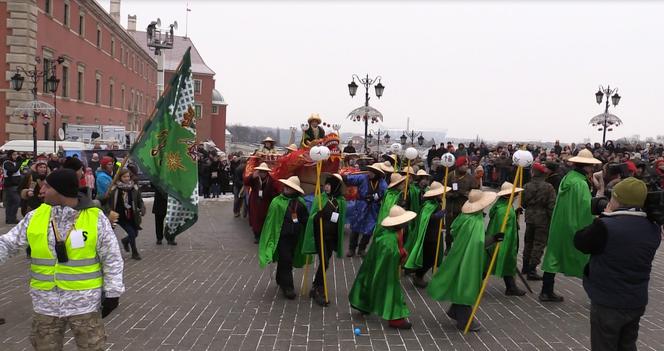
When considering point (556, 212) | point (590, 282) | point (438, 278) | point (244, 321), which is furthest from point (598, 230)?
point (244, 321)

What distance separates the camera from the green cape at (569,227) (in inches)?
280

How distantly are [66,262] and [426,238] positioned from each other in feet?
17.3

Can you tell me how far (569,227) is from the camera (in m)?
7.12

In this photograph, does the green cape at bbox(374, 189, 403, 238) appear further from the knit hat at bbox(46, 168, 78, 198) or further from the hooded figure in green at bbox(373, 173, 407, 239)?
the knit hat at bbox(46, 168, 78, 198)

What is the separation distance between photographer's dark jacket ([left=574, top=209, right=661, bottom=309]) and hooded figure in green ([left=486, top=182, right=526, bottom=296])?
10.6ft

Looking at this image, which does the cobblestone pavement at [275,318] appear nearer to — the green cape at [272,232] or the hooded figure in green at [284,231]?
the hooded figure in green at [284,231]

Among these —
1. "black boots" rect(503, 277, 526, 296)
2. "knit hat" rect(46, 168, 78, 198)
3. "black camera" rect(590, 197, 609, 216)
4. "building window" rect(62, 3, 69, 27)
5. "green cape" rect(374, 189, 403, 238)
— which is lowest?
"black boots" rect(503, 277, 526, 296)

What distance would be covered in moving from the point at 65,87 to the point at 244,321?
31692mm

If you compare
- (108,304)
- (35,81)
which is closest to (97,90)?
(35,81)

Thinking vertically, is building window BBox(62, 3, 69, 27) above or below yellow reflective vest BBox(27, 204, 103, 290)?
above

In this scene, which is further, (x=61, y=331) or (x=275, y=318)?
(x=275, y=318)

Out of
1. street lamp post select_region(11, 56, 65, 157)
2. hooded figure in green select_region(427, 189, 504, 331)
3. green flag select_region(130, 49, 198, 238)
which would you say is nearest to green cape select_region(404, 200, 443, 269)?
hooded figure in green select_region(427, 189, 504, 331)

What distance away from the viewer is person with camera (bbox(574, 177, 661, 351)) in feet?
13.0

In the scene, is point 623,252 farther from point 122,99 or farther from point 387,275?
point 122,99
